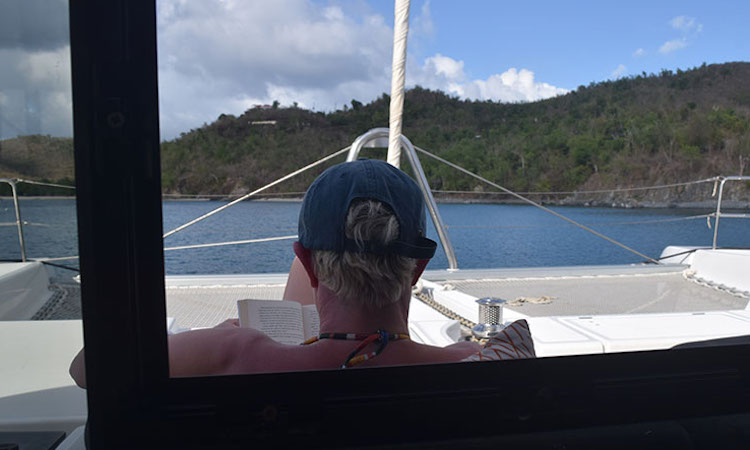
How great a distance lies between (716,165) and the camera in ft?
19.5

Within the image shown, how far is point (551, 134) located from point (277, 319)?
1017cm

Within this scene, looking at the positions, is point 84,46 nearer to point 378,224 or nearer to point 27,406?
point 378,224

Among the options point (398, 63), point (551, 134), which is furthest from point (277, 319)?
point (551, 134)

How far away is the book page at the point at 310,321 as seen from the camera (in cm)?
93

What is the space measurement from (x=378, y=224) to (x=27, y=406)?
0.58 meters

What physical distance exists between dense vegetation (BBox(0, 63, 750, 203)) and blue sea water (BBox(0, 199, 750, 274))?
0.49 metres

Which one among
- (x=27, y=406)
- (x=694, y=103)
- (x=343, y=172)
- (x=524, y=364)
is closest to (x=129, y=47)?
(x=343, y=172)

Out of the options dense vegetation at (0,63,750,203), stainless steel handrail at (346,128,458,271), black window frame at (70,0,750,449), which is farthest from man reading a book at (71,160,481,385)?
dense vegetation at (0,63,750,203)

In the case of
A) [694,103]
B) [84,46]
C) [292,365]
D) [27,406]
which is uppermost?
[694,103]

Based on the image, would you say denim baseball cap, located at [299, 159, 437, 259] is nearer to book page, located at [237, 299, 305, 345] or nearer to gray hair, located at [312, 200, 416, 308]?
gray hair, located at [312, 200, 416, 308]

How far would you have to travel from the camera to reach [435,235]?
135 inches

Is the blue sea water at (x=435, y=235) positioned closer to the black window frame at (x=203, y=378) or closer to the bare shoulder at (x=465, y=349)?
the black window frame at (x=203, y=378)

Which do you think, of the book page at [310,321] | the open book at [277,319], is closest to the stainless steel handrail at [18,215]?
the open book at [277,319]

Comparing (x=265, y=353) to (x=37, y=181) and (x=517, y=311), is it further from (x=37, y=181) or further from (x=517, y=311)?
(x=517, y=311)
